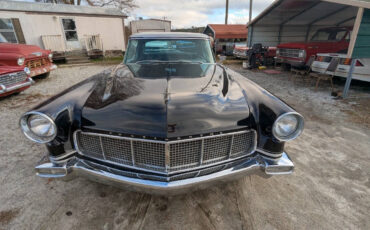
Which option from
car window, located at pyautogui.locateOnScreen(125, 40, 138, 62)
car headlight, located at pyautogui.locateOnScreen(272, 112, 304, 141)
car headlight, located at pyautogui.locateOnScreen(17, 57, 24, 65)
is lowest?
car headlight, located at pyautogui.locateOnScreen(272, 112, 304, 141)

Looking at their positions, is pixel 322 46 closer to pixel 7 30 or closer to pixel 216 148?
pixel 216 148

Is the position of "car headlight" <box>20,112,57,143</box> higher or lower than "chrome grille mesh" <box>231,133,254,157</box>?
higher

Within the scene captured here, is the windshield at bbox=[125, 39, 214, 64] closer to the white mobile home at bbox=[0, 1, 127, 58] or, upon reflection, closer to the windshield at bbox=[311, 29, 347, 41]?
the windshield at bbox=[311, 29, 347, 41]

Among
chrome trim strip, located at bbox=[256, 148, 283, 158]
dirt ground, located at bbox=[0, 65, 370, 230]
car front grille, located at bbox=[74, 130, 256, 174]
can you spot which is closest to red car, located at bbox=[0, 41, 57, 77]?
dirt ground, located at bbox=[0, 65, 370, 230]

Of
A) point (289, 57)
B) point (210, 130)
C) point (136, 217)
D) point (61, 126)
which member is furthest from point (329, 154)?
point (289, 57)

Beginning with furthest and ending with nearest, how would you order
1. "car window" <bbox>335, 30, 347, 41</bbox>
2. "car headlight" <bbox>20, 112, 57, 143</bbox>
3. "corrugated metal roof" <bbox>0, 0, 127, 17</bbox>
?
"corrugated metal roof" <bbox>0, 0, 127, 17</bbox>, "car window" <bbox>335, 30, 347, 41</bbox>, "car headlight" <bbox>20, 112, 57, 143</bbox>

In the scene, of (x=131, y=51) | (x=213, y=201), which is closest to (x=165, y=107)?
(x=213, y=201)

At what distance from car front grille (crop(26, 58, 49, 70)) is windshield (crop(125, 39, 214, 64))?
540 cm

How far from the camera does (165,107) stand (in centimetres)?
170

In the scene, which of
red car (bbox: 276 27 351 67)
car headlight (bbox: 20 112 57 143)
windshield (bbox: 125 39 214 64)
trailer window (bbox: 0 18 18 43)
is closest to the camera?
car headlight (bbox: 20 112 57 143)

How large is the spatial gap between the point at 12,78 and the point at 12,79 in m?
0.03

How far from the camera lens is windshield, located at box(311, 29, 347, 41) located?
27.8 ft

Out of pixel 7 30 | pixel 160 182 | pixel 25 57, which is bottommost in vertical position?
pixel 160 182

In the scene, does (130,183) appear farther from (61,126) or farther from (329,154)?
(329,154)
